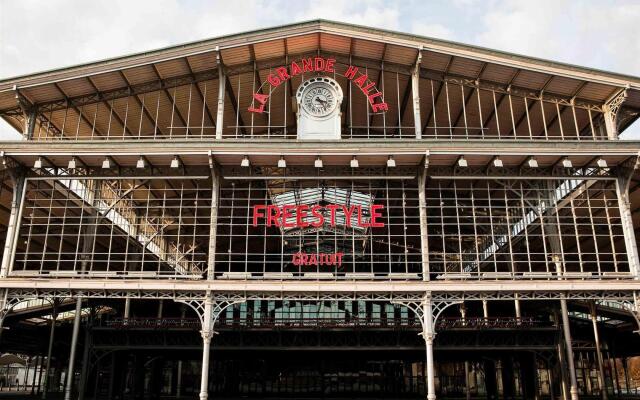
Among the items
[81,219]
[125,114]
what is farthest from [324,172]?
[125,114]

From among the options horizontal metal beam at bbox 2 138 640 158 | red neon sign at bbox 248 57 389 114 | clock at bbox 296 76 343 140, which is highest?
red neon sign at bbox 248 57 389 114

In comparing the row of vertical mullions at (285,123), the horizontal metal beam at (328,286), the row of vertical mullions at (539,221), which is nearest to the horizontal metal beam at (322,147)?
the row of vertical mullions at (539,221)

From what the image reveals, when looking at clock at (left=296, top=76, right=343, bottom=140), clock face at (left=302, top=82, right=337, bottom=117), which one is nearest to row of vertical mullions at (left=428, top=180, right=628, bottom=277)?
clock at (left=296, top=76, right=343, bottom=140)

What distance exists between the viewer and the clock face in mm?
30109

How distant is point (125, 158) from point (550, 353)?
94.3 ft

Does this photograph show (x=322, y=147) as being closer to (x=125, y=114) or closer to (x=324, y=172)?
(x=324, y=172)

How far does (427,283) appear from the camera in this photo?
26.8 m

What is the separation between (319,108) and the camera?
30188 mm

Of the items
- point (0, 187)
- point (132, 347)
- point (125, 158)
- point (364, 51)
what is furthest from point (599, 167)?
point (0, 187)

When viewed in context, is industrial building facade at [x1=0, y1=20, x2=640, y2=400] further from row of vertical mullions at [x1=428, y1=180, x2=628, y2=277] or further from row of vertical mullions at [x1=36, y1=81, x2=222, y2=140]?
row of vertical mullions at [x1=428, y1=180, x2=628, y2=277]

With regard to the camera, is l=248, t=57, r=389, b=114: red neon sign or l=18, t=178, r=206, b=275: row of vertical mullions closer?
l=18, t=178, r=206, b=275: row of vertical mullions

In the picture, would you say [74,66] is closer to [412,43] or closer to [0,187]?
[0,187]

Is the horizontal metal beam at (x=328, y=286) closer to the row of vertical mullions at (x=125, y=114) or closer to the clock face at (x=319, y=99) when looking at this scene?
the row of vertical mullions at (x=125, y=114)

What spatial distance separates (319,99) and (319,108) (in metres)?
0.57
